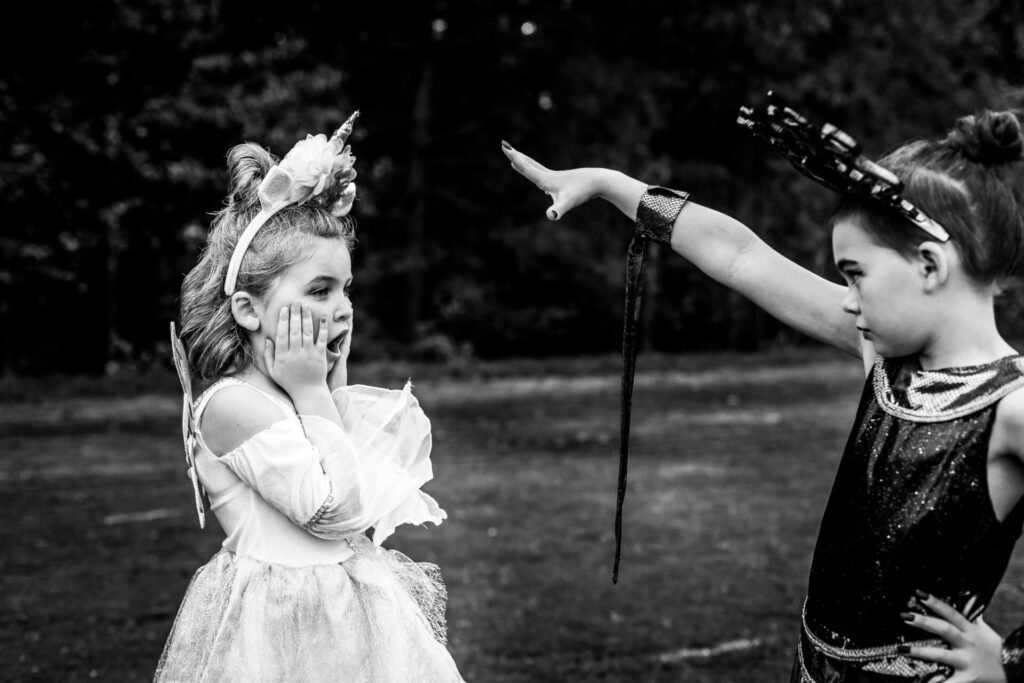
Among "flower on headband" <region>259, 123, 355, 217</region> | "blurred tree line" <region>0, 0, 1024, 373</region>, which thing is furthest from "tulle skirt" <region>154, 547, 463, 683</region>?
"blurred tree line" <region>0, 0, 1024, 373</region>

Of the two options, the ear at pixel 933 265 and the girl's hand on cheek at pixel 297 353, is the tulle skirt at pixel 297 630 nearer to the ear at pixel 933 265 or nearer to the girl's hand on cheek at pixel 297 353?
the girl's hand on cheek at pixel 297 353

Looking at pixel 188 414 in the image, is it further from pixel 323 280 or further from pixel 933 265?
pixel 933 265

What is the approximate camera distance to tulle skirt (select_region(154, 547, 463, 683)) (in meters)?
2.32

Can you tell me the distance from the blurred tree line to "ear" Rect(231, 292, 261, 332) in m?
11.9

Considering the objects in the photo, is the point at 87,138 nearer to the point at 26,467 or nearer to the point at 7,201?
the point at 7,201

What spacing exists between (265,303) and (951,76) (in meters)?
21.5

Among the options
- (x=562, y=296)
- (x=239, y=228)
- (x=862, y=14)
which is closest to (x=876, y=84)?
(x=862, y=14)

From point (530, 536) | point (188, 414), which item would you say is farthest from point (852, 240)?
point (530, 536)

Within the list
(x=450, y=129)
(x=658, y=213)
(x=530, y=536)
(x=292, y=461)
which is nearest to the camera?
(x=292, y=461)

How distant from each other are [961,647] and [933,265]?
0.65 m

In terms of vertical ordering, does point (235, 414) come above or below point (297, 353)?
below

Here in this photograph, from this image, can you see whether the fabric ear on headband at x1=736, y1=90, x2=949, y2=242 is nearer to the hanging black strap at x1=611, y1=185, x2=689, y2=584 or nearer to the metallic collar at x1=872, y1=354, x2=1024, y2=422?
the metallic collar at x1=872, y1=354, x2=1024, y2=422

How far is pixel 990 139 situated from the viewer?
1.96 m

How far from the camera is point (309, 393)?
242 cm
